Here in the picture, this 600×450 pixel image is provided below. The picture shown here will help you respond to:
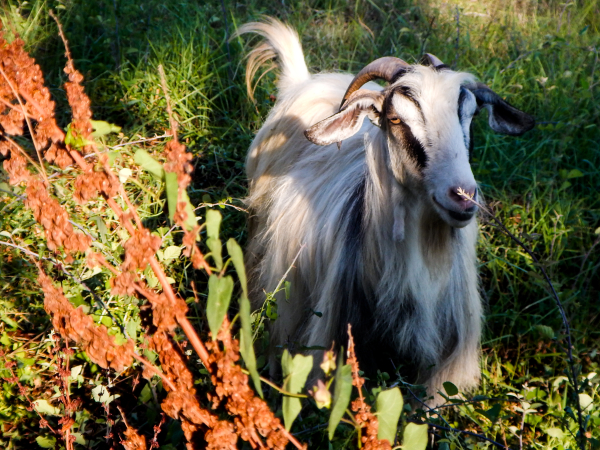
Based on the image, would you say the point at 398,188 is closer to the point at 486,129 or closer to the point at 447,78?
the point at 447,78

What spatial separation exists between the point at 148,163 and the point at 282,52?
3.11 metres

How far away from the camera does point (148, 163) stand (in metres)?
1.40

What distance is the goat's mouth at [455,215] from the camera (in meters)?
2.59

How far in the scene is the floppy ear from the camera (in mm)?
3088

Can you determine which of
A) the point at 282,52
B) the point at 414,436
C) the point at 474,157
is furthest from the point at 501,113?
the point at 414,436

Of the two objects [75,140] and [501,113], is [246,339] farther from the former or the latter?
[501,113]

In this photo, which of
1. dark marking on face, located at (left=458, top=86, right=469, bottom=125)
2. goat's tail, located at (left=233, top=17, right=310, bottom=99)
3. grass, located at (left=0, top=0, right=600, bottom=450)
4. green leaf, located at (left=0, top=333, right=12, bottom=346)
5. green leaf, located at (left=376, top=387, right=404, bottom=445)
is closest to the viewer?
green leaf, located at (left=376, top=387, right=404, bottom=445)

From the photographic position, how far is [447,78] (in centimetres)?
291

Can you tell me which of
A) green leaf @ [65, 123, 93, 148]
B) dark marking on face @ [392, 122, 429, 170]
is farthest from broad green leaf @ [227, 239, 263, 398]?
dark marking on face @ [392, 122, 429, 170]

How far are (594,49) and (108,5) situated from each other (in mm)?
3889

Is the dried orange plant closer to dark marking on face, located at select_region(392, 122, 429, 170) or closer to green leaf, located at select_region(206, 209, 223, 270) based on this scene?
green leaf, located at select_region(206, 209, 223, 270)

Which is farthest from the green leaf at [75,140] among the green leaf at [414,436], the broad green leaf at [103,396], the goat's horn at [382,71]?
the goat's horn at [382,71]

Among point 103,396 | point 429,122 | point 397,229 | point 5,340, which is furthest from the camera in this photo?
point 5,340

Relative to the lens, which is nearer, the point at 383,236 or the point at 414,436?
the point at 414,436
